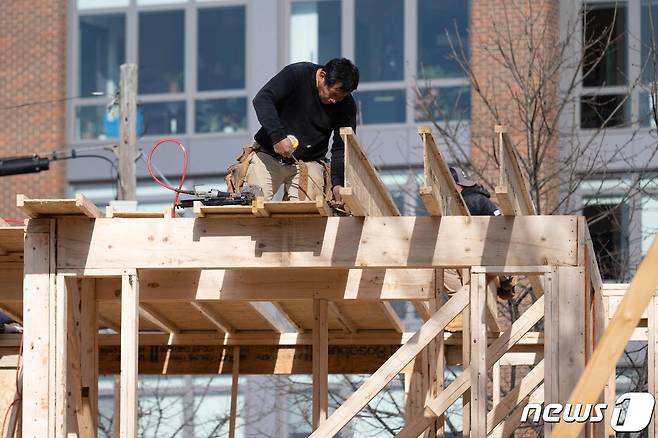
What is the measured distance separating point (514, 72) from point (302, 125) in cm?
1076

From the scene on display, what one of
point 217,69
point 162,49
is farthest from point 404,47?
point 162,49

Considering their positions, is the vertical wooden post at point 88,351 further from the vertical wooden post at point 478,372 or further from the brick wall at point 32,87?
the brick wall at point 32,87

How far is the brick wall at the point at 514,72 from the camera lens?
2125cm

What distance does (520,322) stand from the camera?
10781 millimetres

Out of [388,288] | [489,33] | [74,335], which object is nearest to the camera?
[74,335]

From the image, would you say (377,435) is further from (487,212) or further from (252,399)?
(487,212)

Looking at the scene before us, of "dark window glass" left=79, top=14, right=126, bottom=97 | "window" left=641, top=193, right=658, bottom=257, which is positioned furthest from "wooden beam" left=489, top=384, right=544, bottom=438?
"dark window glass" left=79, top=14, right=126, bottom=97

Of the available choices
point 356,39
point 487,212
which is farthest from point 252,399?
point 487,212

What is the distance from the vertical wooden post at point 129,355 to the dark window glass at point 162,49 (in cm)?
1851

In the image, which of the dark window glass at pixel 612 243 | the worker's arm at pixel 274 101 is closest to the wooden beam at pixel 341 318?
the worker's arm at pixel 274 101

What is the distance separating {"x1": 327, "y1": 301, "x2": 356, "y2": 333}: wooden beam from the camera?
14766mm

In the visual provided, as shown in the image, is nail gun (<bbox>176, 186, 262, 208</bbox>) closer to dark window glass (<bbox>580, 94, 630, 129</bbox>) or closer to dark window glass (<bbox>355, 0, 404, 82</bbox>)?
dark window glass (<bbox>580, 94, 630, 129</bbox>)

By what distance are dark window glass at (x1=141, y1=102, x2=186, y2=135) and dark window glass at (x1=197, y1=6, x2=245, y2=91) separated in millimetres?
610

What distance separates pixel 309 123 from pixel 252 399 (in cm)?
1574
